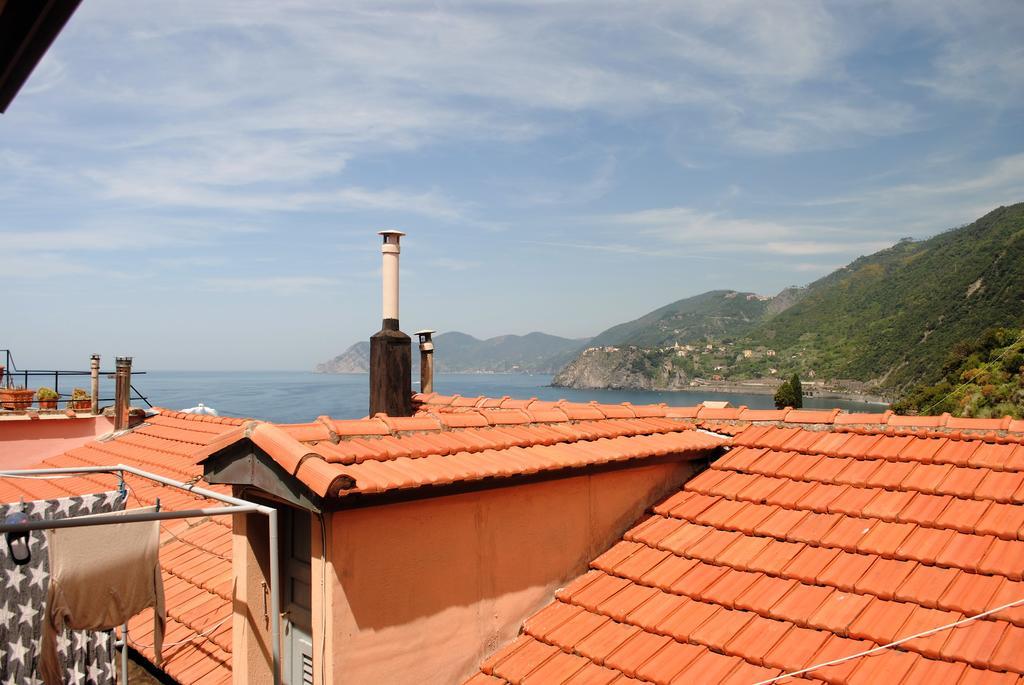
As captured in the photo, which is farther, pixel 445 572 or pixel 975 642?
Answer: pixel 445 572

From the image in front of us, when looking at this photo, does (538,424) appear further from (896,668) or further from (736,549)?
(896,668)

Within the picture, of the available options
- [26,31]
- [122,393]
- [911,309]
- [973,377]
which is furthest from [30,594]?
[911,309]

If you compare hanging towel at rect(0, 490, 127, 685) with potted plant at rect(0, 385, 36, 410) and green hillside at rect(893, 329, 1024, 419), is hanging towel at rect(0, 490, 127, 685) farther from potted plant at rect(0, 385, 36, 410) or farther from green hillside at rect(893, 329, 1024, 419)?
green hillside at rect(893, 329, 1024, 419)

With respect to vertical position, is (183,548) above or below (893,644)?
below

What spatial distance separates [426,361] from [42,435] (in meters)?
9.33

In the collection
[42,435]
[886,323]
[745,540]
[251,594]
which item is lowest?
[42,435]

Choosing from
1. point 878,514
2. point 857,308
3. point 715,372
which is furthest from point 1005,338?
point 715,372

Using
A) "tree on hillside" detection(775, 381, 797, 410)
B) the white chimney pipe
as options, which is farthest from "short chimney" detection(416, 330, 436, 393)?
"tree on hillside" detection(775, 381, 797, 410)

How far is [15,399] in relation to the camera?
14898 millimetres

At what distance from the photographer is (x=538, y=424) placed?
5016 mm

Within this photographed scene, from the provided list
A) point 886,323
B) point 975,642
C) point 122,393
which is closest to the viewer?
point 975,642

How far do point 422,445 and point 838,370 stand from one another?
116085mm

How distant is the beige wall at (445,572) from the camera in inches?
134

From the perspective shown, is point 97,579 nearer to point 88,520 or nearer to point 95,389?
point 88,520
